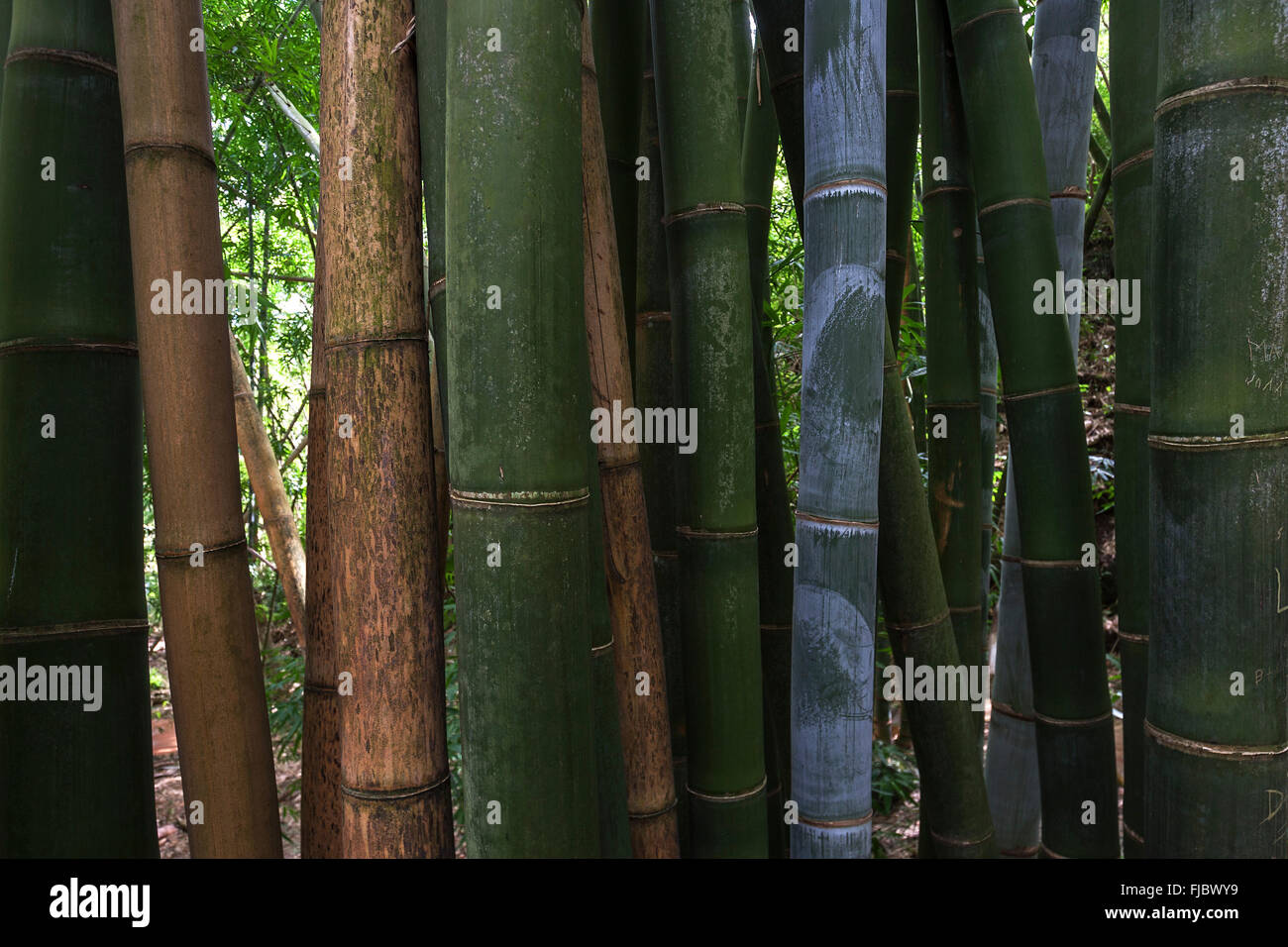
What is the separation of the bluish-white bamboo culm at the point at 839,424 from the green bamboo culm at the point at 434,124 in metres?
0.58

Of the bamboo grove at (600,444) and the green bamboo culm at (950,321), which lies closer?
the bamboo grove at (600,444)

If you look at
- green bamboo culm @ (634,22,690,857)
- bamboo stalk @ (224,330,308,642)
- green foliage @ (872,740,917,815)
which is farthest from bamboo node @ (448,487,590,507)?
green foliage @ (872,740,917,815)

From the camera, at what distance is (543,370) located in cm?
84

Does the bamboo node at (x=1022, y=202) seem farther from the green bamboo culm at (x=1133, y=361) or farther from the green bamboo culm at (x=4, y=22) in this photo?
the green bamboo culm at (x=4, y=22)

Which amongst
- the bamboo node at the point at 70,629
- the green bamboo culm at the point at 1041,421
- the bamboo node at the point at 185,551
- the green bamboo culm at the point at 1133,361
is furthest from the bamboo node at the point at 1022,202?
the bamboo node at the point at 70,629

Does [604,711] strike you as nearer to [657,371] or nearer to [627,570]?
[627,570]

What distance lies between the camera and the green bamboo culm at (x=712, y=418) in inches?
49.6

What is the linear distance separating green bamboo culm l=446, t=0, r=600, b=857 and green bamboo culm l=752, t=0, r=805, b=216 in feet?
2.80

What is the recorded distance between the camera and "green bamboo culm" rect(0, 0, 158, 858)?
1191 millimetres

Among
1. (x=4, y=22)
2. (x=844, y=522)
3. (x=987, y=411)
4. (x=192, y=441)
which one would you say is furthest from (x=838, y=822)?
(x=4, y=22)

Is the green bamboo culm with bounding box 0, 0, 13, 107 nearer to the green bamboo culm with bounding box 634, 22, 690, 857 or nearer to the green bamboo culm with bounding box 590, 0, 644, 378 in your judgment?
the green bamboo culm with bounding box 590, 0, 644, 378

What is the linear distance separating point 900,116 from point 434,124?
3.86 feet
